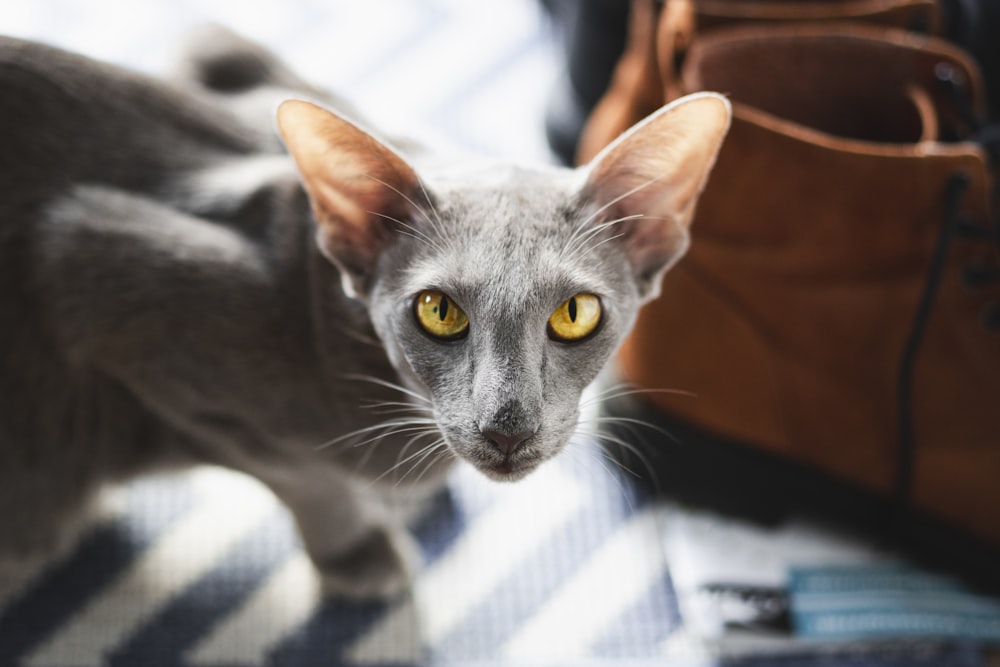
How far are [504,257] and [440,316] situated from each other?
6 centimetres

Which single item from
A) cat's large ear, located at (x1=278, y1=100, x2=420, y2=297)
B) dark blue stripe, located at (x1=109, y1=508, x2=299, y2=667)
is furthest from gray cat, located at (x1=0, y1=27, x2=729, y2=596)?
dark blue stripe, located at (x1=109, y1=508, x2=299, y2=667)

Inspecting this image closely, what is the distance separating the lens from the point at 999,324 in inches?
35.9

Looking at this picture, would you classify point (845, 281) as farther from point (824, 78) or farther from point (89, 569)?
point (89, 569)

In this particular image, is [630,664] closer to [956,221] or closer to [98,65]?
[956,221]

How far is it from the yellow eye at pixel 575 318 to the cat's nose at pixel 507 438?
8 cm

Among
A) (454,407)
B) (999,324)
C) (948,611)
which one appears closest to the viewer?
(454,407)

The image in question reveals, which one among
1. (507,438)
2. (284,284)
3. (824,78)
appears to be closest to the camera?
(507,438)

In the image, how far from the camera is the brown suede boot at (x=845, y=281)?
2.72ft

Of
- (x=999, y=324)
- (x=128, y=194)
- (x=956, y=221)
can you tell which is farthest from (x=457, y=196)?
(x=999, y=324)

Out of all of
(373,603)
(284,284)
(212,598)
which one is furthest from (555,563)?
(284,284)

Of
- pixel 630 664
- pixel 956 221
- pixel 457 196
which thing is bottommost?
pixel 630 664

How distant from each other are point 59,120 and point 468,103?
2.33ft

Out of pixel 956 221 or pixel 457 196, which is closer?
pixel 457 196

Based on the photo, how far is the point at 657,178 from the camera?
2.09 feet
